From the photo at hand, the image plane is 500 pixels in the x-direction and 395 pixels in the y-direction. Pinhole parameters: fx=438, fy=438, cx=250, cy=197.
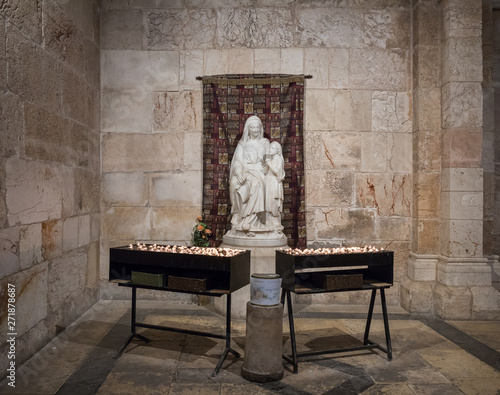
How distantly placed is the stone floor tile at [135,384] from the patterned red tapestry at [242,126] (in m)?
2.68

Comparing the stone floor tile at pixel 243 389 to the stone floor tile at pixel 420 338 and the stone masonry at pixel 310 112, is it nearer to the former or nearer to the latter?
the stone floor tile at pixel 420 338

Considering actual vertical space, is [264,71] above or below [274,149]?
above

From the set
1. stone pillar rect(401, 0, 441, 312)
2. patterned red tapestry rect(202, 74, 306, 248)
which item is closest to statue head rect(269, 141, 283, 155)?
patterned red tapestry rect(202, 74, 306, 248)

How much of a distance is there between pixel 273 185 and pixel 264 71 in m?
1.74

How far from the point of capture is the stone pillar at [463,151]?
17.6 ft

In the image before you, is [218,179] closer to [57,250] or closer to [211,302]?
[211,302]

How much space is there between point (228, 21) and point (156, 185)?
8.11 feet

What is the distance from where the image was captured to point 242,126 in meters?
6.08

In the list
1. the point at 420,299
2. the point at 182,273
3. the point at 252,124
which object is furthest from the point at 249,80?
the point at 420,299

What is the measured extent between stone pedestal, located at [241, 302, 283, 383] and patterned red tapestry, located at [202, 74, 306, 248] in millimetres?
2676

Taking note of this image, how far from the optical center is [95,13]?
231 inches

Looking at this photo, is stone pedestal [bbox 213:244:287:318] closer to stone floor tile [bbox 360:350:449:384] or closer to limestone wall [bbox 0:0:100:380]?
stone floor tile [bbox 360:350:449:384]

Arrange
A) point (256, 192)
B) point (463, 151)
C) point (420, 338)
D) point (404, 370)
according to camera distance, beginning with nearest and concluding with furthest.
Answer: point (404, 370) < point (420, 338) < point (256, 192) < point (463, 151)

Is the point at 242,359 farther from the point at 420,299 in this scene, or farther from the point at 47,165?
the point at 420,299
